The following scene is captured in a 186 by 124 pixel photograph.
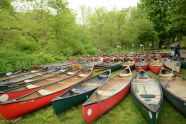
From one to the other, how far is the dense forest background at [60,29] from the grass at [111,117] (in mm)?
7870

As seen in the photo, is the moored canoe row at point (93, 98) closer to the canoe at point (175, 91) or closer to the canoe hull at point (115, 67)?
the canoe at point (175, 91)

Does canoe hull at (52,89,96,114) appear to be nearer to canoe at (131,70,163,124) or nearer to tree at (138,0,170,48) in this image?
canoe at (131,70,163,124)

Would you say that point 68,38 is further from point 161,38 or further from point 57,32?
point 161,38

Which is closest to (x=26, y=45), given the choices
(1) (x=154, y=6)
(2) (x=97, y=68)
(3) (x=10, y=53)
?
(3) (x=10, y=53)

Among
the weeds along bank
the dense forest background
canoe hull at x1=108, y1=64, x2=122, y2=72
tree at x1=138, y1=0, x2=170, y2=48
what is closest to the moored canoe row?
canoe hull at x1=108, y1=64, x2=122, y2=72

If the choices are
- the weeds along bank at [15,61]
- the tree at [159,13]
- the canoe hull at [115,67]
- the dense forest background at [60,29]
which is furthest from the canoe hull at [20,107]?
the tree at [159,13]

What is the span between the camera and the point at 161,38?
23.8m

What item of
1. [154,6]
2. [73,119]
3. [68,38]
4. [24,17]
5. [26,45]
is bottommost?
[73,119]

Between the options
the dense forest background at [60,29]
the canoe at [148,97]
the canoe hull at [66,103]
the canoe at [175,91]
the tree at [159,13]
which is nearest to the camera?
the canoe at [148,97]

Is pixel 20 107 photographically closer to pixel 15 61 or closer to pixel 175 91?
pixel 175 91

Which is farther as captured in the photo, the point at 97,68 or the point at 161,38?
the point at 161,38

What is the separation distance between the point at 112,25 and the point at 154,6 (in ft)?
29.9

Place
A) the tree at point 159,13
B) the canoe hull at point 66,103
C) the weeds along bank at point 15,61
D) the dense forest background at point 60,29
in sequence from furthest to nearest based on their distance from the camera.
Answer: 1. the tree at point 159,13
2. the dense forest background at point 60,29
3. the weeds along bank at point 15,61
4. the canoe hull at point 66,103

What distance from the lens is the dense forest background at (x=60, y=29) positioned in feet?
36.0
